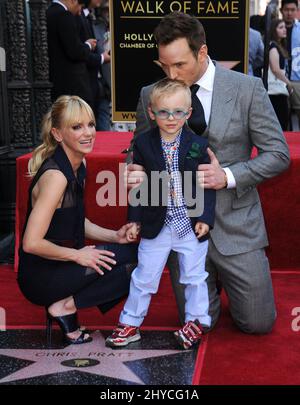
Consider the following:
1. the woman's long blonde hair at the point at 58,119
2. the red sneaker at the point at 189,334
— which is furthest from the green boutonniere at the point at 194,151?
the red sneaker at the point at 189,334

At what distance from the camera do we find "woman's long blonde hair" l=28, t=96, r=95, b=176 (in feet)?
11.7

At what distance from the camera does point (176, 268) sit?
3793 mm

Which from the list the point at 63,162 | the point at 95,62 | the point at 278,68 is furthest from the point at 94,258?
the point at 278,68

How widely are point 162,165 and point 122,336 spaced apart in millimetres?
813

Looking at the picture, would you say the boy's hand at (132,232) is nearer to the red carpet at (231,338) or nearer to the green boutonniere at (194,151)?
the green boutonniere at (194,151)

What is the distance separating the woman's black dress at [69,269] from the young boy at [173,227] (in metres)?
0.10

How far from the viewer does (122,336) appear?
11.9 ft

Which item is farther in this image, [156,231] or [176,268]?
[176,268]

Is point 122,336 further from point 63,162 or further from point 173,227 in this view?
point 63,162

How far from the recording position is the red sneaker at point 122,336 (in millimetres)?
3617
